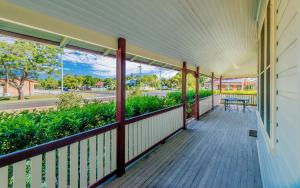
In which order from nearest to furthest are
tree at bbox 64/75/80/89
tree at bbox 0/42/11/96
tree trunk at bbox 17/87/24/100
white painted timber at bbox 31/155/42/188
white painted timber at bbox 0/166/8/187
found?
white painted timber at bbox 0/166/8/187, white painted timber at bbox 31/155/42/188, tree trunk at bbox 17/87/24/100, tree at bbox 0/42/11/96, tree at bbox 64/75/80/89

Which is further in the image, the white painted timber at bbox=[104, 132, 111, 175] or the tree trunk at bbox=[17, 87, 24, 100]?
the tree trunk at bbox=[17, 87, 24, 100]

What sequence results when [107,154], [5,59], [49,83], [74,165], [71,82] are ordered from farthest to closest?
[71,82] → [49,83] → [5,59] → [107,154] → [74,165]

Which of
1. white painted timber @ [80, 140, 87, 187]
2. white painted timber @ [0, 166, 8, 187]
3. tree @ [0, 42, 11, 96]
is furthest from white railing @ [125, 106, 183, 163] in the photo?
tree @ [0, 42, 11, 96]

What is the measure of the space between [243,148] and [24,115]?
4882 millimetres

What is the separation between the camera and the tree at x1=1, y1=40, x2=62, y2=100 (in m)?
3.63

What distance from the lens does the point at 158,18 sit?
9.11 feet

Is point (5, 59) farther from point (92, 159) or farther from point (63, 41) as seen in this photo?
point (92, 159)

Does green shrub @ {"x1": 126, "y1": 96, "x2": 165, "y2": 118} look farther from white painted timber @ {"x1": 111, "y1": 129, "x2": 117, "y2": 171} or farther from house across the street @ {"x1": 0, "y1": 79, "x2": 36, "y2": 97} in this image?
house across the street @ {"x1": 0, "y1": 79, "x2": 36, "y2": 97}

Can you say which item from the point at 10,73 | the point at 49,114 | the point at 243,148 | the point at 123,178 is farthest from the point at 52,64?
the point at 243,148

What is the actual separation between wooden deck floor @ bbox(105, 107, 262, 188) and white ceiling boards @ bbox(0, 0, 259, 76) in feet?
8.44

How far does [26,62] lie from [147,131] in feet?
10.8

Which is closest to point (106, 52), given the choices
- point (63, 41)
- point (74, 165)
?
point (63, 41)

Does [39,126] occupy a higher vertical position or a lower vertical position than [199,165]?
higher

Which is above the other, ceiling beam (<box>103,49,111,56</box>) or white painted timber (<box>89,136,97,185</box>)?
ceiling beam (<box>103,49,111,56</box>)
